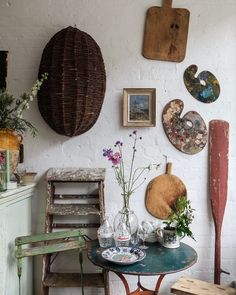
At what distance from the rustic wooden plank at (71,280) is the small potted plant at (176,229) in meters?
0.48

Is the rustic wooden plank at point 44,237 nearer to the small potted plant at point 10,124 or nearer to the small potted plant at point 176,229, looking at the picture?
the small potted plant at point 10,124

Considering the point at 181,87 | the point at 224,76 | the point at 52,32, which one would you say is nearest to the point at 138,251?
the point at 181,87

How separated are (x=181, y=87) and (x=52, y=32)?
97 cm

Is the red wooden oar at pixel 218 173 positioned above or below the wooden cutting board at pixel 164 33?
below

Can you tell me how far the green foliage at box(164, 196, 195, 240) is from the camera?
1802mm

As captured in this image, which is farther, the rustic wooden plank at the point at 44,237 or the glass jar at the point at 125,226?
the glass jar at the point at 125,226

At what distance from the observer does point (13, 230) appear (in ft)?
5.55

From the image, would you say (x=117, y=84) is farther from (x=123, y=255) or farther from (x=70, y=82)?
(x=123, y=255)

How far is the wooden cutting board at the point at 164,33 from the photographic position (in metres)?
2.08

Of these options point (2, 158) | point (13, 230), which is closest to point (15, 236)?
point (13, 230)

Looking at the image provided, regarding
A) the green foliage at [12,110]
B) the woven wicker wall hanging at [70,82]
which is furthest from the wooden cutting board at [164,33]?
the green foliage at [12,110]

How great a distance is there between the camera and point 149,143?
211 centimetres

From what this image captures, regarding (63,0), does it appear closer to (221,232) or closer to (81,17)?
(81,17)

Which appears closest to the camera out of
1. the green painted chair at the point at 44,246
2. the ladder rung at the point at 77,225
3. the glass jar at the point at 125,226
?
the green painted chair at the point at 44,246
